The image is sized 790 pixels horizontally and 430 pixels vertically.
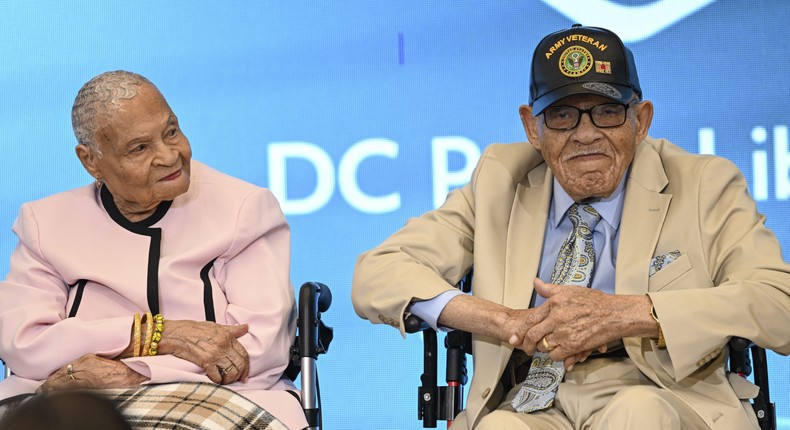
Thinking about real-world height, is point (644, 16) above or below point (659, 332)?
above

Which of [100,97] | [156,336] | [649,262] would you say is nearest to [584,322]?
[649,262]

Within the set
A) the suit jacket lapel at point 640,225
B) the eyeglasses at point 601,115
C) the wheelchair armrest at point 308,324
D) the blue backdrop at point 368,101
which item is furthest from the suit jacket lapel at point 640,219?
the blue backdrop at point 368,101

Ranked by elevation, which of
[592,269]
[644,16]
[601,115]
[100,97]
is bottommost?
[592,269]

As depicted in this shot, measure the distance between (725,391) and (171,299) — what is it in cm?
148

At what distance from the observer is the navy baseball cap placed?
2977mm

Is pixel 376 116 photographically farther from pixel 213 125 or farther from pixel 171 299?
pixel 171 299

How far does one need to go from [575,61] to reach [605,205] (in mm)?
403

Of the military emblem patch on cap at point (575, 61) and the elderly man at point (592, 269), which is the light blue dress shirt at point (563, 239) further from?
the military emblem patch on cap at point (575, 61)

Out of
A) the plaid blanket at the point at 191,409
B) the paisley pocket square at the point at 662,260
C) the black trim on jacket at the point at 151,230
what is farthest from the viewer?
the black trim on jacket at the point at 151,230

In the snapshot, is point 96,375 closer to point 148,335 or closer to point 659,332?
point 148,335

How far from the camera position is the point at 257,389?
3057 mm

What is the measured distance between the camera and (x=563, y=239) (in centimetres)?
314

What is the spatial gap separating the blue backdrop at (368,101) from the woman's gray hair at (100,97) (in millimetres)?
1357

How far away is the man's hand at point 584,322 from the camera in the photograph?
2.75m
